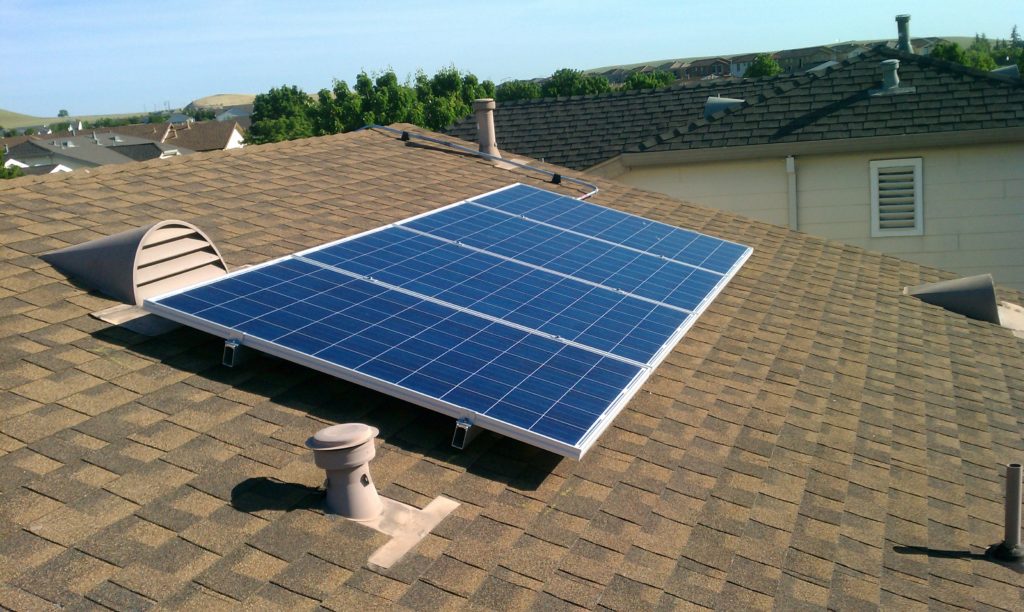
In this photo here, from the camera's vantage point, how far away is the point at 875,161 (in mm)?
21922

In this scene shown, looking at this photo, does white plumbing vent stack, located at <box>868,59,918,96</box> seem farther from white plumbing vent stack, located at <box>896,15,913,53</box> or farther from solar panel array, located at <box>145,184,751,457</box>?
solar panel array, located at <box>145,184,751,457</box>

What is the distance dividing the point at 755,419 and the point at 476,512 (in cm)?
337

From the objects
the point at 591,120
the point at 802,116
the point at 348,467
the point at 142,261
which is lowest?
the point at 348,467

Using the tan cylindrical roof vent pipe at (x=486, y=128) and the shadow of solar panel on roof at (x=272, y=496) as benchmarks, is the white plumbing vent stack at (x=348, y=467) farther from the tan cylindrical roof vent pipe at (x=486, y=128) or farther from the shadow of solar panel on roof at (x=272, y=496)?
the tan cylindrical roof vent pipe at (x=486, y=128)

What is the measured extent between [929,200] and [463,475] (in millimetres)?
19120

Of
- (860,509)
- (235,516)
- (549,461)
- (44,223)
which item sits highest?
(44,223)

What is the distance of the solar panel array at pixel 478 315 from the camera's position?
6.42 meters

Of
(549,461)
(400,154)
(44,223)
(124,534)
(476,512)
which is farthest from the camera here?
(400,154)

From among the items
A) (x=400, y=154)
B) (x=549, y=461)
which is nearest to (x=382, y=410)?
(x=549, y=461)

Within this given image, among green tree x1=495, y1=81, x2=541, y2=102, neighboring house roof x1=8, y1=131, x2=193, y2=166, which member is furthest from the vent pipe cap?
green tree x1=495, y1=81, x2=541, y2=102

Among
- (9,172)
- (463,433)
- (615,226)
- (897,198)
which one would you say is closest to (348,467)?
(463,433)

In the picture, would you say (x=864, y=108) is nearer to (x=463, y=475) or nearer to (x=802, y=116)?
(x=802, y=116)

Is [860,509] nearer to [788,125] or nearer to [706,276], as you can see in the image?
[706,276]

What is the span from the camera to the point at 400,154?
15.3 metres
